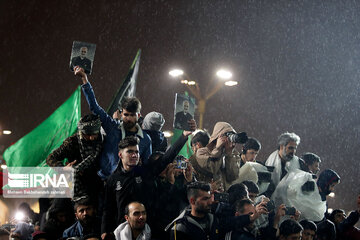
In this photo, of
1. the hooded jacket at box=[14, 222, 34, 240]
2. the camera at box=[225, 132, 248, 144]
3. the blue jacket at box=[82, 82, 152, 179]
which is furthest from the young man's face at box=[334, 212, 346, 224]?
the hooded jacket at box=[14, 222, 34, 240]

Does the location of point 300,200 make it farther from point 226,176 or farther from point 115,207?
point 115,207

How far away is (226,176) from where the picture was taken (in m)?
5.49

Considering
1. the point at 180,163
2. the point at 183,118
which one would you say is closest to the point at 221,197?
the point at 180,163

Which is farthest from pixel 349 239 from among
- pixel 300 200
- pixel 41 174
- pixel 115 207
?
pixel 41 174

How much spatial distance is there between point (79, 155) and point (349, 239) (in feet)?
13.1

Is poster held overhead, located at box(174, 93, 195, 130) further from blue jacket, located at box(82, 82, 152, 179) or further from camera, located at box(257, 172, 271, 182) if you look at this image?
camera, located at box(257, 172, 271, 182)

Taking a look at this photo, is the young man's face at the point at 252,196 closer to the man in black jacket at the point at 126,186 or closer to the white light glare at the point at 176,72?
the man in black jacket at the point at 126,186

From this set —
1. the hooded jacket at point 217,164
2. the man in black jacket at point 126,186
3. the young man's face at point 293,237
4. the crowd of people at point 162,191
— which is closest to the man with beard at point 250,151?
the crowd of people at point 162,191

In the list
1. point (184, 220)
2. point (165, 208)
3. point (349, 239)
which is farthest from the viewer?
point (349, 239)

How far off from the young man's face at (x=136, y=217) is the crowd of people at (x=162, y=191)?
0.01 m

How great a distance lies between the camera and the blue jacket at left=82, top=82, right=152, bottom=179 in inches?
194

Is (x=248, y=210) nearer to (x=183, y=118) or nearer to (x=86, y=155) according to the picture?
(x=183, y=118)

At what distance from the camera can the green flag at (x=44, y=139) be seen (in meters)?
7.06

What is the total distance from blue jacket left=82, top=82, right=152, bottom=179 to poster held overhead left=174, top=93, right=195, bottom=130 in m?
0.55
